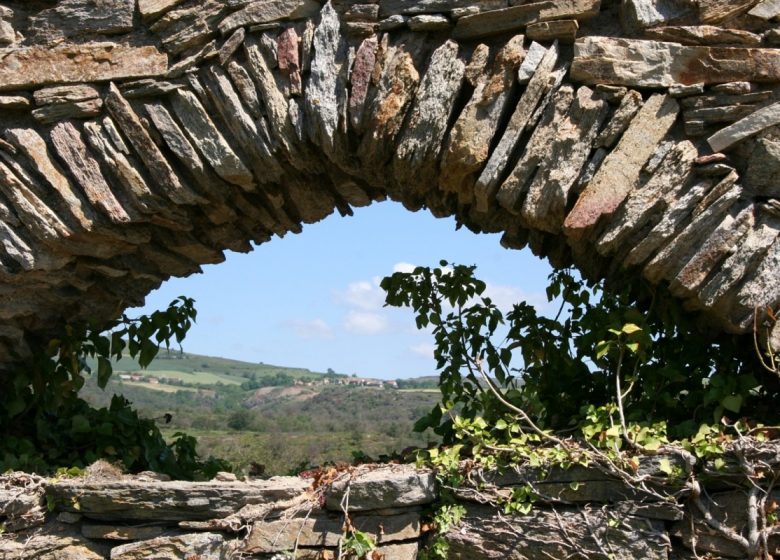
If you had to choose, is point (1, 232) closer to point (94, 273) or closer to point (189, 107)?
point (94, 273)

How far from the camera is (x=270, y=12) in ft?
10.9

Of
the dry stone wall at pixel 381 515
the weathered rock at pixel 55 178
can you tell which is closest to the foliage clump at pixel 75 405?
the dry stone wall at pixel 381 515

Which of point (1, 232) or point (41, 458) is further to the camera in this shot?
point (41, 458)

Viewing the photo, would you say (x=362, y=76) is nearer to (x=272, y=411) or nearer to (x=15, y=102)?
(x=15, y=102)

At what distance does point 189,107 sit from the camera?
3375 millimetres

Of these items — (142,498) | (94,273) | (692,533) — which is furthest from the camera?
(94,273)

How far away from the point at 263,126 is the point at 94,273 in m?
1.08

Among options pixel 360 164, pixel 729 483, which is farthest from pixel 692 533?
pixel 360 164

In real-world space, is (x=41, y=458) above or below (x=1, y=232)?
below

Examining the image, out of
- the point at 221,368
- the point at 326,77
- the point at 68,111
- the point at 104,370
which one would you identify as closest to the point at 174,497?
the point at 104,370

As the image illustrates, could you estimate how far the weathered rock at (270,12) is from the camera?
10.9ft

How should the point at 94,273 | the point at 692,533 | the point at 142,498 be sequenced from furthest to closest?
the point at 94,273 → the point at 142,498 → the point at 692,533

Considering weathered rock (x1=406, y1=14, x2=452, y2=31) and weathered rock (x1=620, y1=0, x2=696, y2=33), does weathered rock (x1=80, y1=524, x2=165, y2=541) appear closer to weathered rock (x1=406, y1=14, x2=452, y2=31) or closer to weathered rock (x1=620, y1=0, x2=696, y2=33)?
weathered rock (x1=406, y1=14, x2=452, y2=31)

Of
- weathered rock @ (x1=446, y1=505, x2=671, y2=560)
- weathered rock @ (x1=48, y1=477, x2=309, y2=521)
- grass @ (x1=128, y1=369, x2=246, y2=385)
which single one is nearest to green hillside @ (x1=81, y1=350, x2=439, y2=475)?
grass @ (x1=128, y1=369, x2=246, y2=385)
